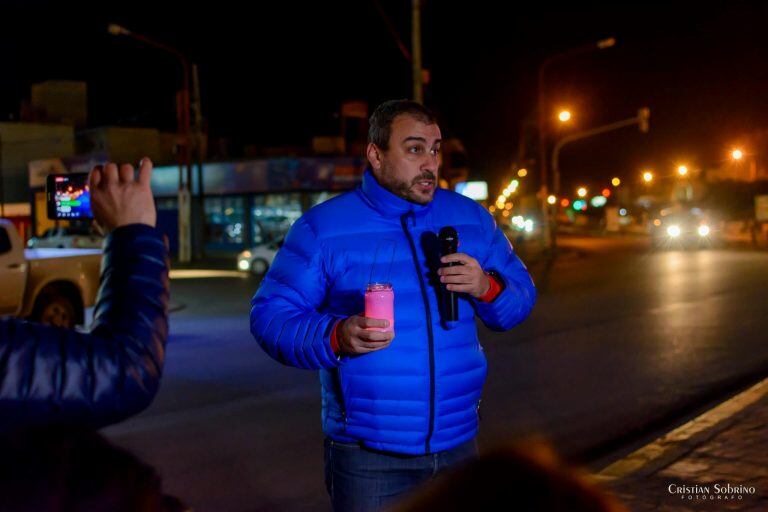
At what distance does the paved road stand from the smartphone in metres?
1.37

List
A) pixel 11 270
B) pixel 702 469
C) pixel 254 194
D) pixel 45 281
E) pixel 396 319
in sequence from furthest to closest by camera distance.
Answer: pixel 254 194 < pixel 45 281 < pixel 11 270 < pixel 702 469 < pixel 396 319

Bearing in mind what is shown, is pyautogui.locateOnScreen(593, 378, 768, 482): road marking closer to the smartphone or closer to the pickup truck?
the smartphone

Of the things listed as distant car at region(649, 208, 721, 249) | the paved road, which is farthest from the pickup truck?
distant car at region(649, 208, 721, 249)

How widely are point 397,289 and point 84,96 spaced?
2276 inches

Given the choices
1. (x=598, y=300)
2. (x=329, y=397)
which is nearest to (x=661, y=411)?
(x=329, y=397)

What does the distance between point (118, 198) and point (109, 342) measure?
1.08 ft

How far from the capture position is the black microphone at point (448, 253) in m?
2.87

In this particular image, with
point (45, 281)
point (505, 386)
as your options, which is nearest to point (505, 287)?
point (505, 386)

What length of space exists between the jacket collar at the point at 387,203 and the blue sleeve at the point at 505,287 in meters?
0.30

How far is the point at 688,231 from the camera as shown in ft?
132

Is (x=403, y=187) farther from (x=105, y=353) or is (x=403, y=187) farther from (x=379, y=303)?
(x=105, y=353)

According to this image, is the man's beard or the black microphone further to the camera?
the man's beard

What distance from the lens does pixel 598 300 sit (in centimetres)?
1688

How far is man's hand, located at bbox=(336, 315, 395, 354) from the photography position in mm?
2605
